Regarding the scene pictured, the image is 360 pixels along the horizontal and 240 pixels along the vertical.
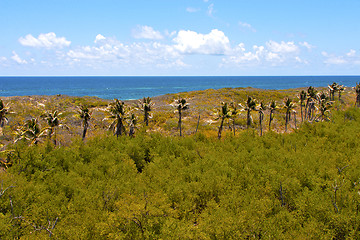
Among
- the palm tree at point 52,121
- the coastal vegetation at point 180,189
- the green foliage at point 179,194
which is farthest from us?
the palm tree at point 52,121

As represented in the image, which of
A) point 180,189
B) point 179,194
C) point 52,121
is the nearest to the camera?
point 179,194

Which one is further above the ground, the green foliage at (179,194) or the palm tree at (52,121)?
the palm tree at (52,121)

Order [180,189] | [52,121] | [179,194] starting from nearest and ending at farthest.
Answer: [179,194] < [180,189] < [52,121]

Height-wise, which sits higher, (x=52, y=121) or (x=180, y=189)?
(x=52, y=121)

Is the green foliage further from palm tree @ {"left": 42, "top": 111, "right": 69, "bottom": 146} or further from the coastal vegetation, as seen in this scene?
palm tree @ {"left": 42, "top": 111, "right": 69, "bottom": 146}

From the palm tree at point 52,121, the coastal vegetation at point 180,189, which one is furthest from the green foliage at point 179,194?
the palm tree at point 52,121

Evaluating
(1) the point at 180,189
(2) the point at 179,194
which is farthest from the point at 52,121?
(2) the point at 179,194

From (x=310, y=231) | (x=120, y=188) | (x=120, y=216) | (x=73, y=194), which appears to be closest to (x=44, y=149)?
(x=73, y=194)

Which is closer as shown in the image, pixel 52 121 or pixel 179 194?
pixel 179 194

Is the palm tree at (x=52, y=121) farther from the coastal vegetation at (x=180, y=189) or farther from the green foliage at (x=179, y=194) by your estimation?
the green foliage at (x=179, y=194)

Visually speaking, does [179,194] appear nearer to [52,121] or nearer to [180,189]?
[180,189]

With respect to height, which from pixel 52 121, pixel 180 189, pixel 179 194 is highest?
pixel 52 121

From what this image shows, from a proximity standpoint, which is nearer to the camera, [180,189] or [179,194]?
[179,194]

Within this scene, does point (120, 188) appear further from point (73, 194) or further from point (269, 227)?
point (269, 227)
